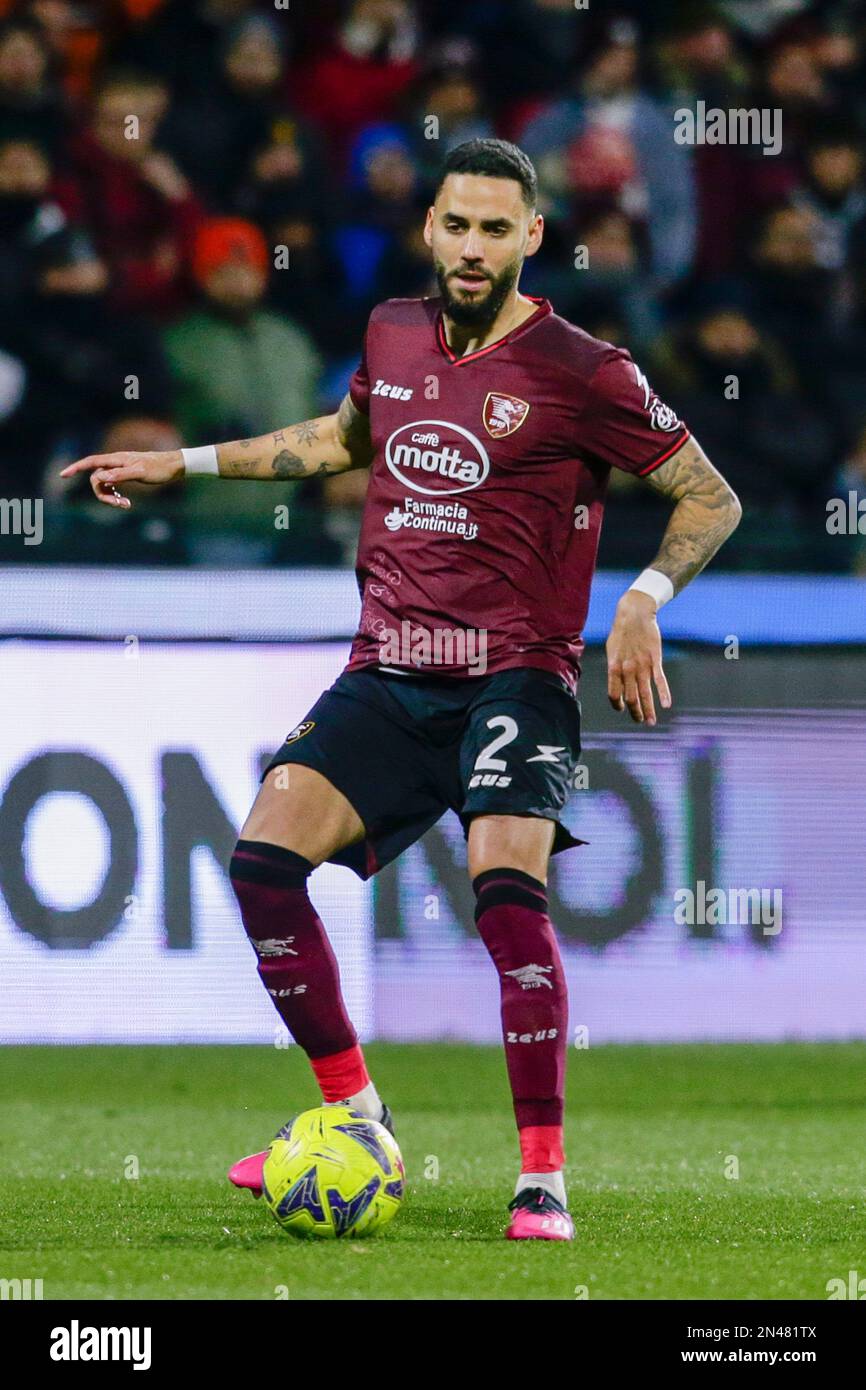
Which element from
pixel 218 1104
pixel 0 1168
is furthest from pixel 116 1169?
pixel 218 1104

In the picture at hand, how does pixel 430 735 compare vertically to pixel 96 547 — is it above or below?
below

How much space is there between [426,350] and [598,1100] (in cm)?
270

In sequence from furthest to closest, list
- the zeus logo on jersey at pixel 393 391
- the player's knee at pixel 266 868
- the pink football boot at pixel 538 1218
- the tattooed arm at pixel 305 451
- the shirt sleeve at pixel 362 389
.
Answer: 1. the tattooed arm at pixel 305 451
2. the shirt sleeve at pixel 362 389
3. the zeus logo on jersey at pixel 393 391
4. the player's knee at pixel 266 868
5. the pink football boot at pixel 538 1218

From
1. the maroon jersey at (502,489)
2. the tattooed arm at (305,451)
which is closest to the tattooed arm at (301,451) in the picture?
the tattooed arm at (305,451)

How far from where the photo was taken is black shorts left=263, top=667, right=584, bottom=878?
4461mm

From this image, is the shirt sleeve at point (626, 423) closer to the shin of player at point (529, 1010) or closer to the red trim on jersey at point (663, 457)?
the red trim on jersey at point (663, 457)

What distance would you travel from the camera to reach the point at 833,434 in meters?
9.14

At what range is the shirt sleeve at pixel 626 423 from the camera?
15.1 ft

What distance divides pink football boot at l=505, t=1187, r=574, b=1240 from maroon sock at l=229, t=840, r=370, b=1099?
0.62 metres

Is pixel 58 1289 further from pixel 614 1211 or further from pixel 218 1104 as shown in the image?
pixel 218 1104

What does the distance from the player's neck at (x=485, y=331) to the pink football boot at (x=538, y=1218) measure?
1777 millimetres

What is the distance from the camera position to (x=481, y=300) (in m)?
4.61

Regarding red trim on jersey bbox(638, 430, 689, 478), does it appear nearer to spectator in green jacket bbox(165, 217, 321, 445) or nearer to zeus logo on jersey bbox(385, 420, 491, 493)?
zeus logo on jersey bbox(385, 420, 491, 493)

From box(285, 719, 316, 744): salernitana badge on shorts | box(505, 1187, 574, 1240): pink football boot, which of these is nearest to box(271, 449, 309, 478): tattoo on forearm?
box(285, 719, 316, 744): salernitana badge on shorts
